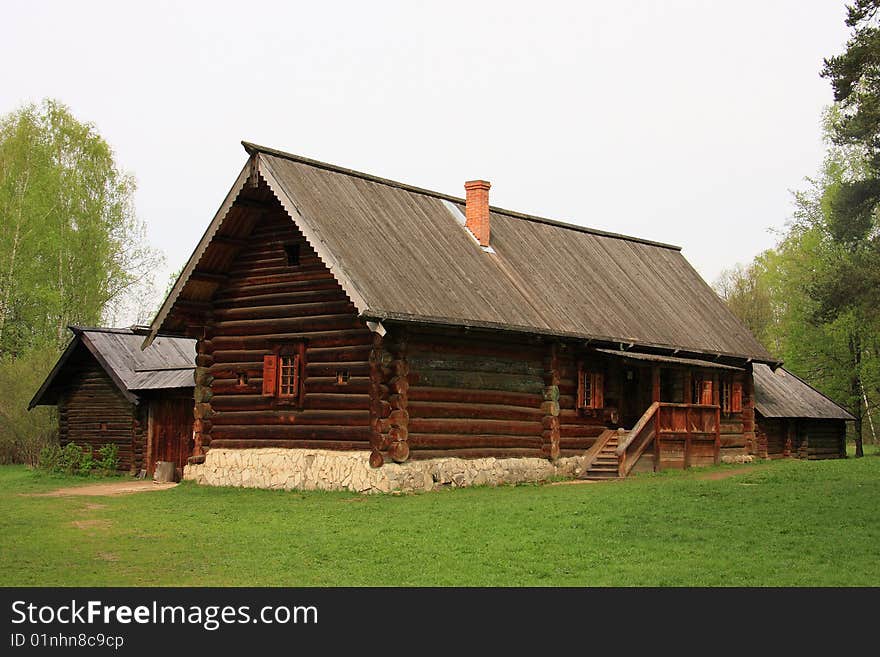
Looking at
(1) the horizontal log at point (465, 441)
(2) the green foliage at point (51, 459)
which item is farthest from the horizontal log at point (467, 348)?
(2) the green foliage at point (51, 459)

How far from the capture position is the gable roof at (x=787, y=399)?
36.6m

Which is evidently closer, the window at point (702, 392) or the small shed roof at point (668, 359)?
the small shed roof at point (668, 359)

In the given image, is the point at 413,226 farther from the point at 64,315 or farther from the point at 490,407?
the point at 64,315

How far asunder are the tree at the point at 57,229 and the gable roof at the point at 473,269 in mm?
21357

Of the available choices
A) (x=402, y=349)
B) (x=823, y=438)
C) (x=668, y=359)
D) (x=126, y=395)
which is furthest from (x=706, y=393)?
(x=126, y=395)

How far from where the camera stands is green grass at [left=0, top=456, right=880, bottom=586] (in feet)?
42.4

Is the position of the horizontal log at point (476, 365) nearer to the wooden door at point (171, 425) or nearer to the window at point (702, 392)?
the window at point (702, 392)

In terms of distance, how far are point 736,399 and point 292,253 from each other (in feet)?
50.8

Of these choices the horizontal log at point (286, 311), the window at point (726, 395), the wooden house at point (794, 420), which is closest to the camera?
the horizontal log at point (286, 311)

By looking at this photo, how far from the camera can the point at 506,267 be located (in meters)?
28.0

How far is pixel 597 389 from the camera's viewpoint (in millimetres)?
28047

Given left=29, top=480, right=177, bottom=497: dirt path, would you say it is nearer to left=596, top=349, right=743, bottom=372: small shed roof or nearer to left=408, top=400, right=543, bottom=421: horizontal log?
left=408, top=400, right=543, bottom=421: horizontal log

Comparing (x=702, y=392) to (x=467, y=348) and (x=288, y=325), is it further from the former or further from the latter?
(x=288, y=325)
